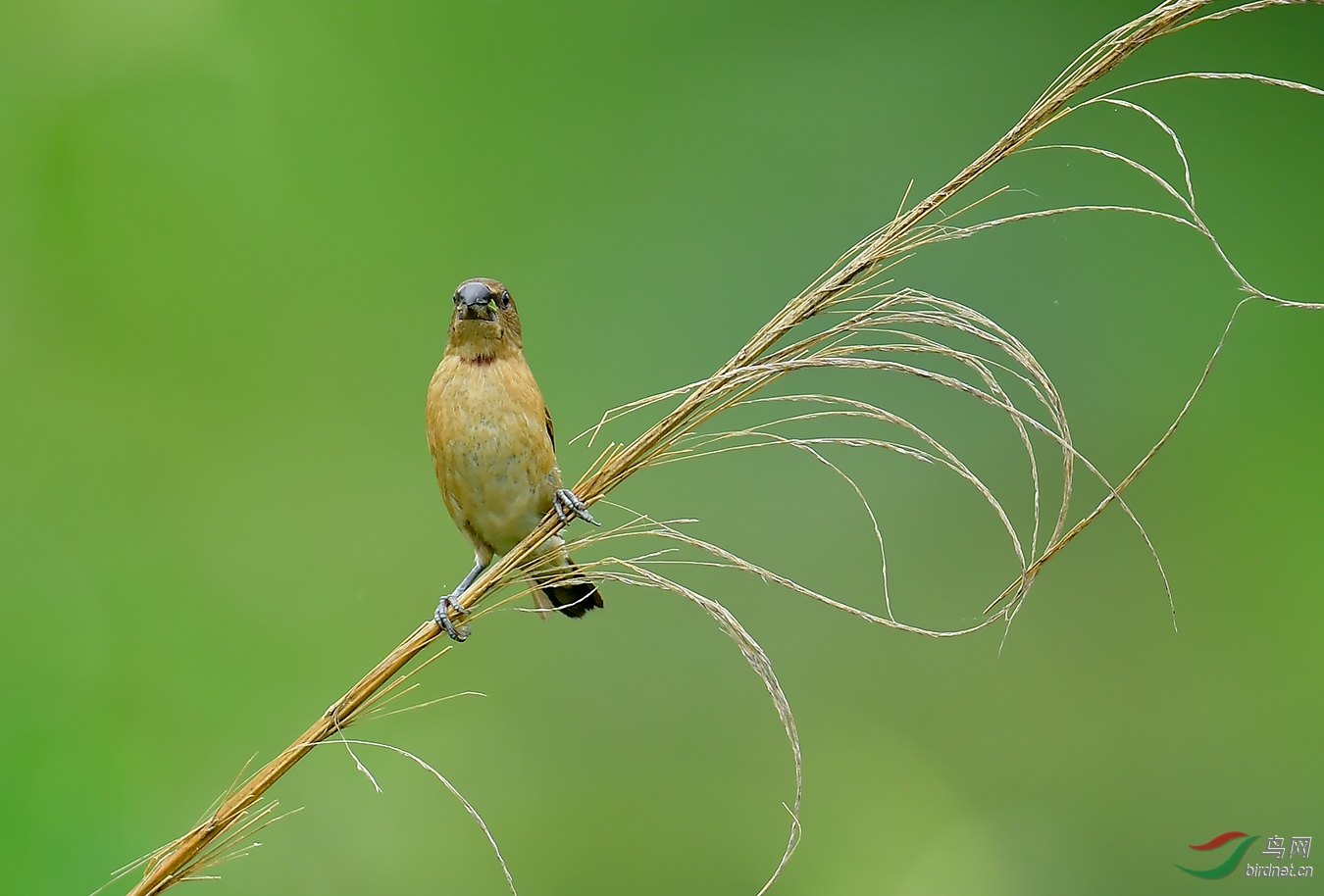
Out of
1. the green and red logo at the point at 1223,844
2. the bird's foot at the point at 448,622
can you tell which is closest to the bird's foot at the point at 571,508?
the bird's foot at the point at 448,622

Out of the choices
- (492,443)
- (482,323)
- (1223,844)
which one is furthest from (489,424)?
(1223,844)

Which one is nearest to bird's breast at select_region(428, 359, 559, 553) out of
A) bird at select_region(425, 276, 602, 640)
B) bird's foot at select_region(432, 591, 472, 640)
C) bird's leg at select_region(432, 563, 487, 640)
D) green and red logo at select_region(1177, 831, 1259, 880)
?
bird at select_region(425, 276, 602, 640)

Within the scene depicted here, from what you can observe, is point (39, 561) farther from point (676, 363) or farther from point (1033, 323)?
point (1033, 323)

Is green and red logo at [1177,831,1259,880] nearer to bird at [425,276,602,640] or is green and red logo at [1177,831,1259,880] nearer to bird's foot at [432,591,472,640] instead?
bird at [425,276,602,640]

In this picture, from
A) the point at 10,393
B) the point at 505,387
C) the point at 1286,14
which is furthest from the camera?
the point at 10,393

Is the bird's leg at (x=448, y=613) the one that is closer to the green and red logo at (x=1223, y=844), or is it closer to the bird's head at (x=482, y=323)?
the bird's head at (x=482, y=323)

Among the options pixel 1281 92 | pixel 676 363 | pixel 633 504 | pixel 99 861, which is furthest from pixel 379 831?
pixel 1281 92
